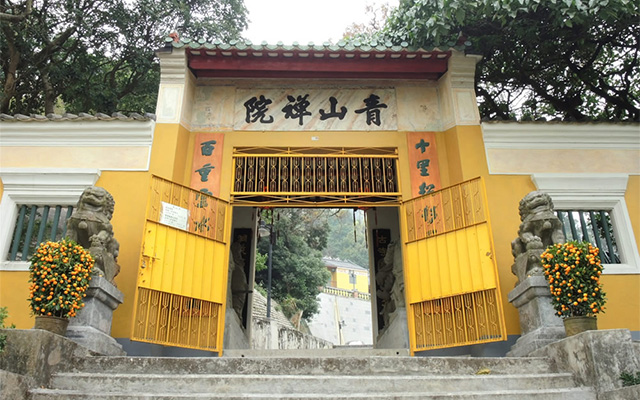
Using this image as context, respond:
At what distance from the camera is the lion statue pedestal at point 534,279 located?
5.22 meters

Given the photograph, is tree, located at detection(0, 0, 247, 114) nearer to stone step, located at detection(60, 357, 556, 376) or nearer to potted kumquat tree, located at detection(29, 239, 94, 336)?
potted kumquat tree, located at detection(29, 239, 94, 336)

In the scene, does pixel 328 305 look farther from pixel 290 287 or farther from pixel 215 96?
pixel 215 96

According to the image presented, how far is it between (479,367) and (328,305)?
24.2 meters

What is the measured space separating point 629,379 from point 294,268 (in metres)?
16.4

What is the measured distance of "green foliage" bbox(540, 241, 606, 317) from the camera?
15.4 ft

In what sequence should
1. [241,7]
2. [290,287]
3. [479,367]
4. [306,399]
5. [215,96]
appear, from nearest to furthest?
[306,399] → [479,367] → [215,96] → [241,7] → [290,287]

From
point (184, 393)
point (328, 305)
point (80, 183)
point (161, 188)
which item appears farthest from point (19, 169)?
point (328, 305)

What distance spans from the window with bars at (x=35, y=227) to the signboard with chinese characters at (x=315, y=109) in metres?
2.77

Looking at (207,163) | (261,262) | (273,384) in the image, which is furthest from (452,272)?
(261,262)

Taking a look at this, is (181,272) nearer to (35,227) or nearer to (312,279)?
(35,227)

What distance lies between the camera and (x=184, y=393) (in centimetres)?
376

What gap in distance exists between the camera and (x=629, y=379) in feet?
12.6

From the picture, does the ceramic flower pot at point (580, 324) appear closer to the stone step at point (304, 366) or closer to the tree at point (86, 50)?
the stone step at point (304, 366)

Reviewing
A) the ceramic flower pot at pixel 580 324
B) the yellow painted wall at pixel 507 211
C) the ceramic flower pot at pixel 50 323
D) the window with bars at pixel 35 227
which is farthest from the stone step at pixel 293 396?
the window with bars at pixel 35 227
